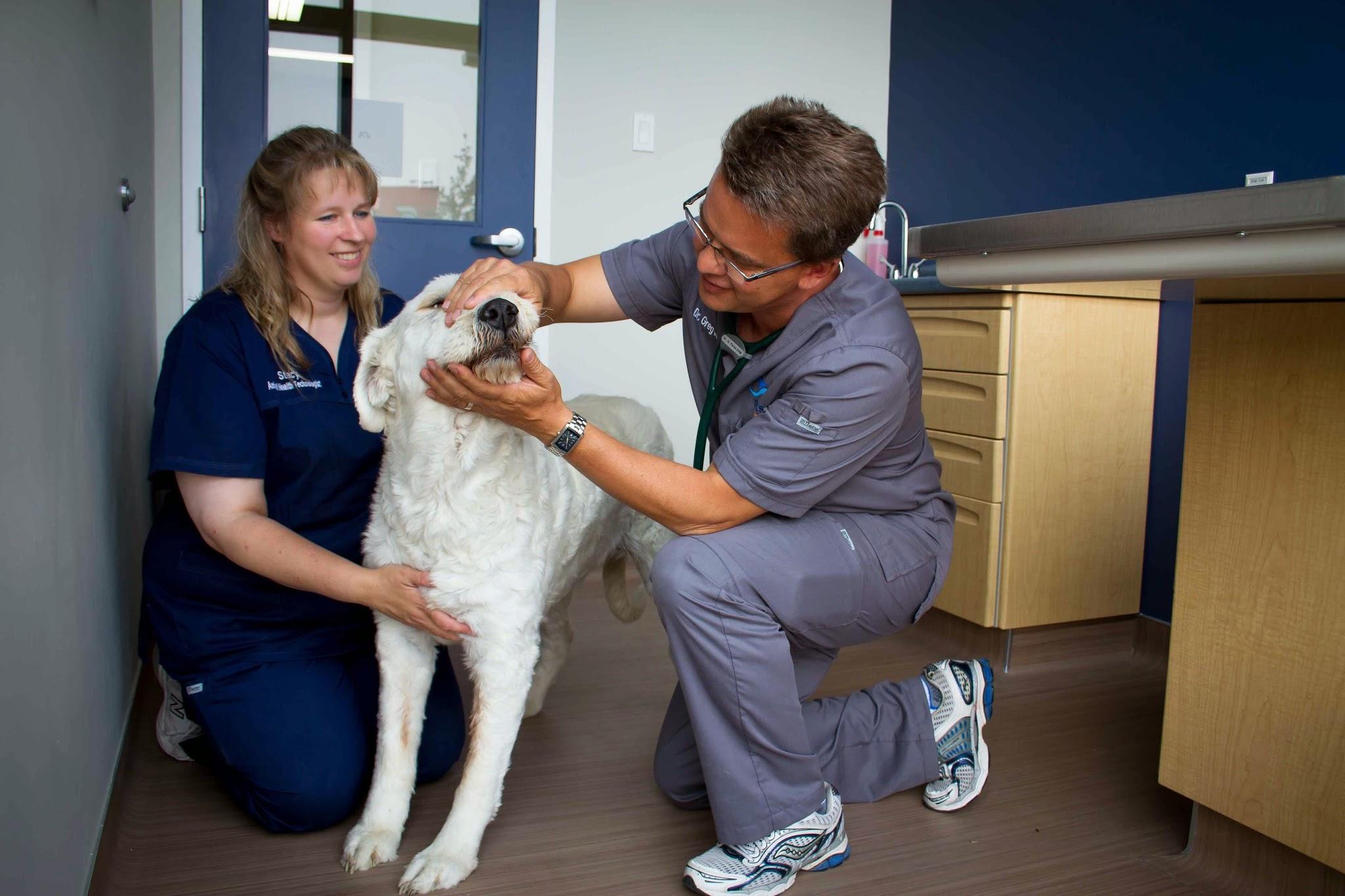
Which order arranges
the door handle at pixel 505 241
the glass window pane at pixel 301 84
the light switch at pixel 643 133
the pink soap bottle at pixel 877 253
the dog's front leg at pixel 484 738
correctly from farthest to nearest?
1. the pink soap bottle at pixel 877 253
2. the light switch at pixel 643 133
3. the door handle at pixel 505 241
4. the glass window pane at pixel 301 84
5. the dog's front leg at pixel 484 738

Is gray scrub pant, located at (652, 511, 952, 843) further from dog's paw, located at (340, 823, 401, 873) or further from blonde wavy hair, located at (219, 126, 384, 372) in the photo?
blonde wavy hair, located at (219, 126, 384, 372)

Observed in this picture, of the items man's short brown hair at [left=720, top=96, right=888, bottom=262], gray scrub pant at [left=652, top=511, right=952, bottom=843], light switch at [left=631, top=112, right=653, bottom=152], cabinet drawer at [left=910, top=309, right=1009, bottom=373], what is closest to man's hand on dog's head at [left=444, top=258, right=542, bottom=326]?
man's short brown hair at [left=720, top=96, right=888, bottom=262]

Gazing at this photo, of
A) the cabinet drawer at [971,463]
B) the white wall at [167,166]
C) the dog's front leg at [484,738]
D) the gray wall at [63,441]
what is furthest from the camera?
the white wall at [167,166]

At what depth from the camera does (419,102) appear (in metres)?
3.54

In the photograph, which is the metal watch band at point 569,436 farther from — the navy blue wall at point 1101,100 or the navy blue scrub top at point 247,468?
the navy blue wall at point 1101,100

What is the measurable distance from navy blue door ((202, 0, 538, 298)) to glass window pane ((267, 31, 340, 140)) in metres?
0.02

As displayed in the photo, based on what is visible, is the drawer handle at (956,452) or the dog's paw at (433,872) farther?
the drawer handle at (956,452)

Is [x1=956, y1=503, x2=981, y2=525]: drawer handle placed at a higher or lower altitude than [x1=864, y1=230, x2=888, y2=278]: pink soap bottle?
lower

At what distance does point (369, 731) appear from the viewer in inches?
84.4

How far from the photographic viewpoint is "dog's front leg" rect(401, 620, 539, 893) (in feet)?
5.92

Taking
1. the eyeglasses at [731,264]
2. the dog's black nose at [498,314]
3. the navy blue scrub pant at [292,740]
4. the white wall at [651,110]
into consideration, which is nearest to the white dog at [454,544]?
the dog's black nose at [498,314]

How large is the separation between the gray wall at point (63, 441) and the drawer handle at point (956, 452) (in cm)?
220

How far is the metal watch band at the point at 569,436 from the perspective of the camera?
170 cm

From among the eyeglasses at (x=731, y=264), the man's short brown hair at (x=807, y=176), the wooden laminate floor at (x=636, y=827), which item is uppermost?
the man's short brown hair at (x=807, y=176)
